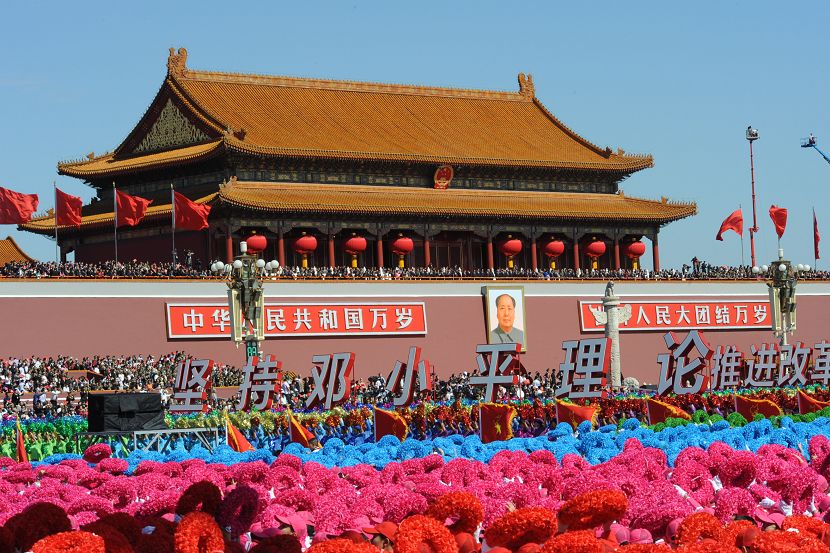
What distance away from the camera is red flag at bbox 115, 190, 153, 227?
45875 mm

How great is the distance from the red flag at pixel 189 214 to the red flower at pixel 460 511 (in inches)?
1344

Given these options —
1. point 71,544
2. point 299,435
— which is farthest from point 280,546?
point 299,435

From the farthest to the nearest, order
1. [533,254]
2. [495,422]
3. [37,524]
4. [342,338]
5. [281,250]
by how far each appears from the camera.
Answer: [533,254], [281,250], [342,338], [495,422], [37,524]

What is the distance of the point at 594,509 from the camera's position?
35.9 ft

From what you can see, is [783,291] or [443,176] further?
[443,176]

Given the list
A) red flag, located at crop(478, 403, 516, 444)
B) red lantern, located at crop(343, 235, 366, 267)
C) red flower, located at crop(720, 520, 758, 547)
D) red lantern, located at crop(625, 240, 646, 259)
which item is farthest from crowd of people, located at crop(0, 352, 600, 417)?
red flower, located at crop(720, 520, 758, 547)

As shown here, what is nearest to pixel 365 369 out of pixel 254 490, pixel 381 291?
pixel 381 291

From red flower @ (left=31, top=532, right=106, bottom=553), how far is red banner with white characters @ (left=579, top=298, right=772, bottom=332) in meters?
41.4

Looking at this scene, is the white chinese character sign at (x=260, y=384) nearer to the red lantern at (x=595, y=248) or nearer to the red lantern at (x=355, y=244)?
the red lantern at (x=355, y=244)

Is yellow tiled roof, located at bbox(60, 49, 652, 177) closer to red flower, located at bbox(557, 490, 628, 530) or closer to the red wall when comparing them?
the red wall

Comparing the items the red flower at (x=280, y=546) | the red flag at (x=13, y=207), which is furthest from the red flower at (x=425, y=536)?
the red flag at (x=13, y=207)

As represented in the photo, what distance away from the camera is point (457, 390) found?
128 ft

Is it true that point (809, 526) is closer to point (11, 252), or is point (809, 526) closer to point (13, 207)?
point (13, 207)

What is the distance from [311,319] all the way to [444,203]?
339 inches
